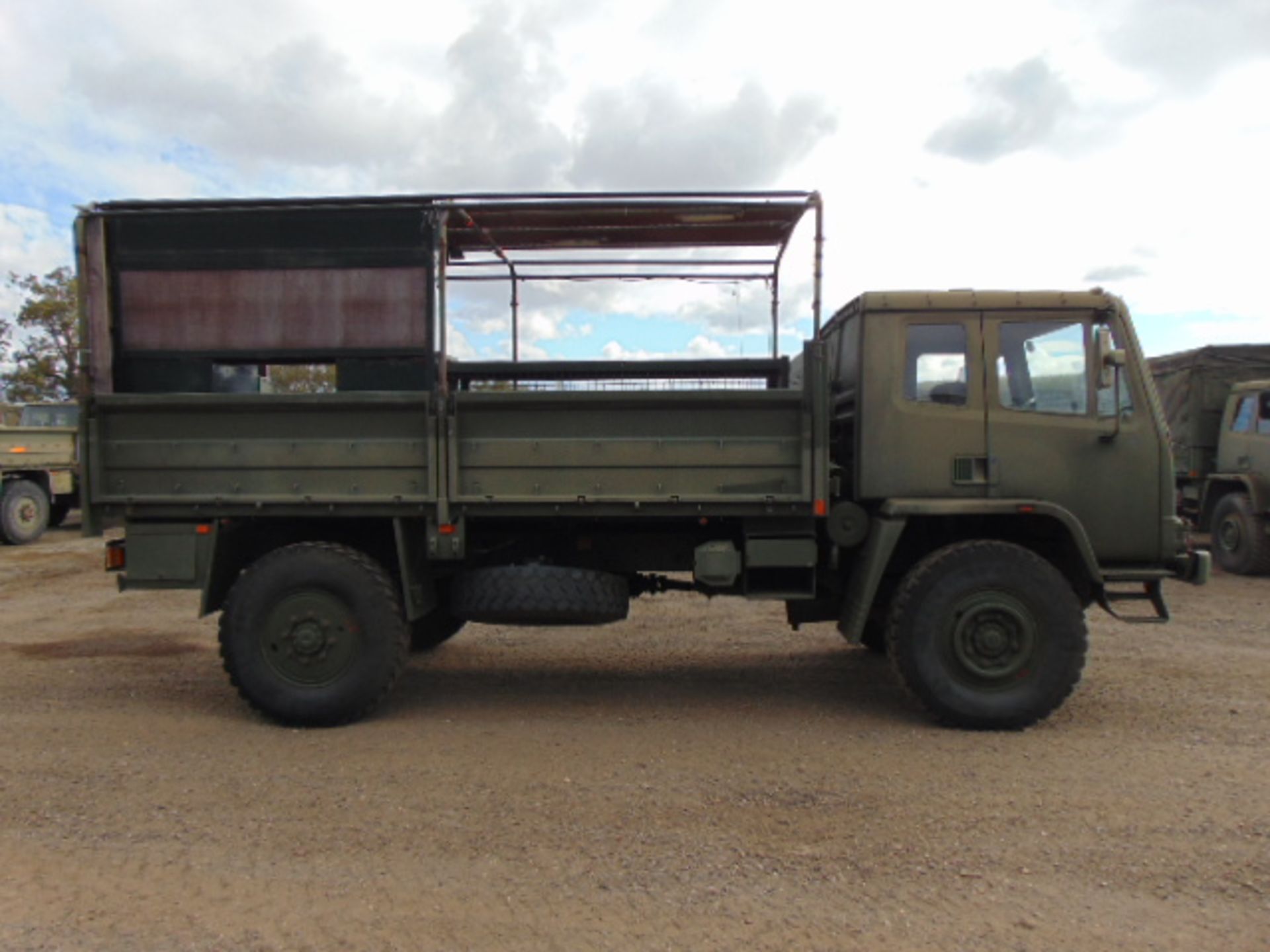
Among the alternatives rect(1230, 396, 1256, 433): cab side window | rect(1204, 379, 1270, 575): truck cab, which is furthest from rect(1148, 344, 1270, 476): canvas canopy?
rect(1230, 396, 1256, 433): cab side window

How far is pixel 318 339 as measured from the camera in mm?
5160

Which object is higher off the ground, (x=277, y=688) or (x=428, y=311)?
(x=428, y=311)

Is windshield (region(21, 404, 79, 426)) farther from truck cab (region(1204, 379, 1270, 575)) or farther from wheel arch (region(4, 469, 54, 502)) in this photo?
truck cab (region(1204, 379, 1270, 575))

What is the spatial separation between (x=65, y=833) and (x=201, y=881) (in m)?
0.84

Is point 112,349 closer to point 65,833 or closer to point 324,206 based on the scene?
point 324,206

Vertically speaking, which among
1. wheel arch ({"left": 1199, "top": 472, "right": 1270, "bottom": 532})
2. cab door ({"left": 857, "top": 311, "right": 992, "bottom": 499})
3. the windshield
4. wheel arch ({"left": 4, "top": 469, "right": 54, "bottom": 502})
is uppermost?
the windshield

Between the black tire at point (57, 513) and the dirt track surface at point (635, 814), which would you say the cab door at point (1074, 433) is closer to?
the dirt track surface at point (635, 814)

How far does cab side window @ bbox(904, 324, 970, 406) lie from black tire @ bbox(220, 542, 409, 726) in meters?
3.28

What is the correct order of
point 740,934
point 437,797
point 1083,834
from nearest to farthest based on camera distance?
point 740,934 → point 1083,834 → point 437,797

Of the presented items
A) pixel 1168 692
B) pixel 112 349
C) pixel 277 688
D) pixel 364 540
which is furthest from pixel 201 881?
pixel 1168 692

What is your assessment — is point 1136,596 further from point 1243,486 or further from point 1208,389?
point 1208,389

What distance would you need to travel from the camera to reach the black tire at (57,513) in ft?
50.5

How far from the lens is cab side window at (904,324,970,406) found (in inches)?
199

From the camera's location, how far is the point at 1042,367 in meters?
5.05
